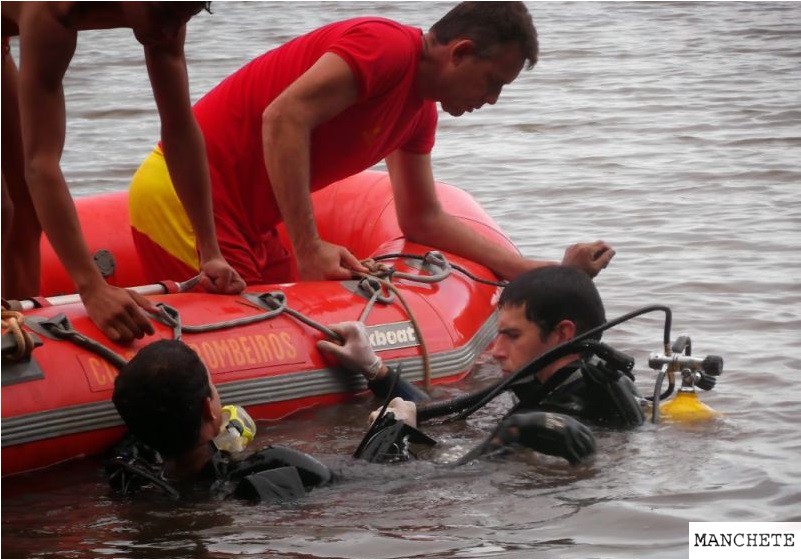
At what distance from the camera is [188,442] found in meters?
3.54

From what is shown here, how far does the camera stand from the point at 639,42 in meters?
12.3

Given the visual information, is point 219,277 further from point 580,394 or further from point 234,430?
point 580,394

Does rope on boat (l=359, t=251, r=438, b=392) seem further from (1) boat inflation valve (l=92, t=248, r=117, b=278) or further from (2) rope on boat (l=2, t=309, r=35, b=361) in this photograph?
(2) rope on boat (l=2, t=309, r=35, b=361)

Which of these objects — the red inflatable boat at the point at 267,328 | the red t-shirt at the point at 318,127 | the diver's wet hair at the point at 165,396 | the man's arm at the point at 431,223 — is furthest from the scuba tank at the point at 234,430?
the man's arm at the point at 431,223

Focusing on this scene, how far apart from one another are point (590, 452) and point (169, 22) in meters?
1.53

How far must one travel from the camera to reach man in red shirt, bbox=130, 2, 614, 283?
438 cm

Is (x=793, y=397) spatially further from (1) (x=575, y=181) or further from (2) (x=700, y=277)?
(1) (x=575, y=181)

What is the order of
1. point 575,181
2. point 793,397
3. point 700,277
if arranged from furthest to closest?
point 575,181, point 700,277, point 793,397

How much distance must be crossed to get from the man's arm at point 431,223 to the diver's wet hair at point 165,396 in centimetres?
159

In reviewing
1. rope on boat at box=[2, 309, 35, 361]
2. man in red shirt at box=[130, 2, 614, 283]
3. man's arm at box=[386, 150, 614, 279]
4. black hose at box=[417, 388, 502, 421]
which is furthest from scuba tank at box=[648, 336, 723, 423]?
rope on boat at box=[2, 309, 35, 361]

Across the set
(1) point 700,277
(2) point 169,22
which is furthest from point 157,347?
(1) point 700,277

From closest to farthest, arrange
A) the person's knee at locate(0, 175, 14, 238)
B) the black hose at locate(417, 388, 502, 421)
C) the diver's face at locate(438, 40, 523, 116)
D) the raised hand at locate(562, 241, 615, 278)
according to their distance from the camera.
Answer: the black hose at locate(417, 388, 502, 421) → the person's knee at locate(0, 175, 14, 238) → the diver's face at locate(438, 40, 523, 116) → the raised hand at locate(562, 241, 615, 278)

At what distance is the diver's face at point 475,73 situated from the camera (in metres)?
4.42

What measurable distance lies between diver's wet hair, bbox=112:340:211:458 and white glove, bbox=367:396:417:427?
585 mm
